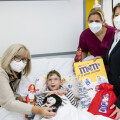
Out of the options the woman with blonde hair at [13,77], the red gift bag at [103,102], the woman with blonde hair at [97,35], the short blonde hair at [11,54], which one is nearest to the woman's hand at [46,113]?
the woman with blonde hair at [13,77]

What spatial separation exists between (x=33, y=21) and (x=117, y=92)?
156 centimetres

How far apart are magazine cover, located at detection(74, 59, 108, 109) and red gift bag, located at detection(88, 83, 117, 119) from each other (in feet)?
0.35

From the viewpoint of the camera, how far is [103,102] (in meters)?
1.38

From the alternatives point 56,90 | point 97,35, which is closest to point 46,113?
point 56,90

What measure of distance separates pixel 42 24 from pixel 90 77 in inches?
45.1

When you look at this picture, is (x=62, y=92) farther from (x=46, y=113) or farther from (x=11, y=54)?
(x=11, y=54)

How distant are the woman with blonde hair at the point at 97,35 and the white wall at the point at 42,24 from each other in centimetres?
34

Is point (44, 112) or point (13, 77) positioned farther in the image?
point (13, 77)

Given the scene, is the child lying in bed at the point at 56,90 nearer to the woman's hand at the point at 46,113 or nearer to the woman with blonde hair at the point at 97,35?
the woman's hand at the point at 46,113

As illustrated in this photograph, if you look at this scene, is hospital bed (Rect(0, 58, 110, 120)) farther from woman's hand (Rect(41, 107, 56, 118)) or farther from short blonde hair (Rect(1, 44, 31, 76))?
woman's hand (Rect(41, 107, 56, 118))

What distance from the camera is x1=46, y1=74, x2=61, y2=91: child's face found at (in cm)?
177

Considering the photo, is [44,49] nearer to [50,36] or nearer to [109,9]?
[50,36]

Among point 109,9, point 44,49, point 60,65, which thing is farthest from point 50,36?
point 109,9

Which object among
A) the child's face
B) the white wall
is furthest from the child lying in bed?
the white wall
